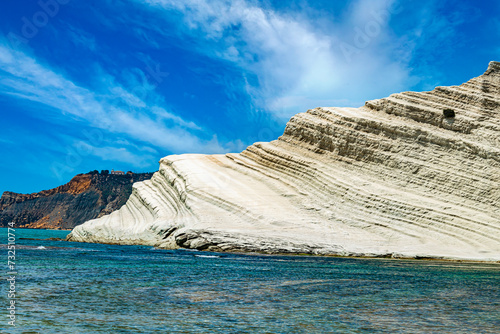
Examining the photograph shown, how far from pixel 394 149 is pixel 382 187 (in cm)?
355

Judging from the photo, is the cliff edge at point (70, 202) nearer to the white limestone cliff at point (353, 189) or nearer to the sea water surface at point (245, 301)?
the white limestone cliff at point (353, 189)

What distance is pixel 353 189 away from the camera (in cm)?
3253

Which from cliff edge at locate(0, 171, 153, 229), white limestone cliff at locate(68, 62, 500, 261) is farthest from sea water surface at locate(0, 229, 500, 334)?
cliff edge at locate(0, 171, 153, 229)

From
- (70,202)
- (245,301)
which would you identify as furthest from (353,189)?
(70,202)

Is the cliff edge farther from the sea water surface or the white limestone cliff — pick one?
the sea water surface

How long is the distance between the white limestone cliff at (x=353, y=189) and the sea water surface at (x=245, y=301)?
1089 centimetres

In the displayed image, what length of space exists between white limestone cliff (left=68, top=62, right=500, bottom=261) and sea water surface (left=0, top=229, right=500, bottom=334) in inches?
429

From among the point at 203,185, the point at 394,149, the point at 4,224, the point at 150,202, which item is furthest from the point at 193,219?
the point at 4,224

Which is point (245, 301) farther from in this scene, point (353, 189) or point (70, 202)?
point (70, 202)

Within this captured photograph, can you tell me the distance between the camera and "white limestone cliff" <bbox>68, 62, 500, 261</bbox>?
27.1m

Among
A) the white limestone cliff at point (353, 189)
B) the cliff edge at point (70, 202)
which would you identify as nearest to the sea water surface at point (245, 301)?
the white limestone cliff at point (353, 189)

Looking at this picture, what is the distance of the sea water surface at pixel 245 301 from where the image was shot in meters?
7.68

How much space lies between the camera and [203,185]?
3431cm

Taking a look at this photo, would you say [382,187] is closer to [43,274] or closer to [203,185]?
[203,185]
